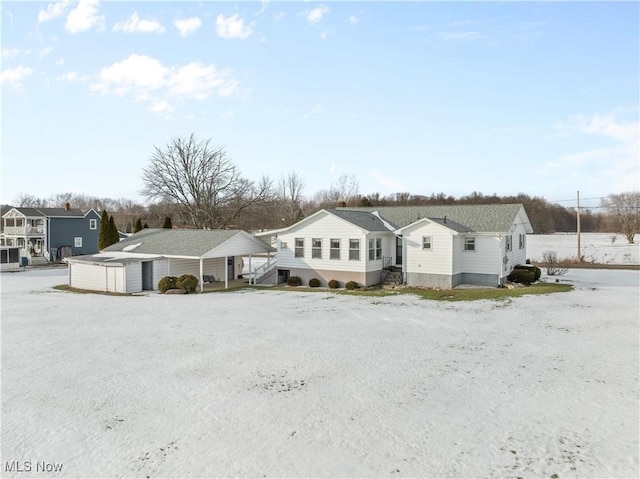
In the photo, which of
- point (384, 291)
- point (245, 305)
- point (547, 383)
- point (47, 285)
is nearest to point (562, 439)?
point (547, 383)

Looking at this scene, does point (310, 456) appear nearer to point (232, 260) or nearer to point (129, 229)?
point (232, 260)

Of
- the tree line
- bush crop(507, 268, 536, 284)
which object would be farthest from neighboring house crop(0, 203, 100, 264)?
bush crop(507, 268, 536, 284)

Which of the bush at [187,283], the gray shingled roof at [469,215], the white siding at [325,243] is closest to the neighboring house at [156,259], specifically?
the bush at [187,283]

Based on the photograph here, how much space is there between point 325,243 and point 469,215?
9906 millimetres

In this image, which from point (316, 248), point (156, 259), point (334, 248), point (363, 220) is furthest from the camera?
point (363, 220)

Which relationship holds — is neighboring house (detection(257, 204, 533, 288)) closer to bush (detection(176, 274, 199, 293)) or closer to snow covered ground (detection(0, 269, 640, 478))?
bush (detection(176, 274, 199, 293))

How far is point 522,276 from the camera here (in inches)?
1163

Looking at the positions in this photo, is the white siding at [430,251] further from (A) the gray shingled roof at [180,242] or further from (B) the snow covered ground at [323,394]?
(A) the gray shingled roof at [180,242]

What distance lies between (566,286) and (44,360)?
27.6 meters

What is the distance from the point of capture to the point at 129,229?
8856 cm

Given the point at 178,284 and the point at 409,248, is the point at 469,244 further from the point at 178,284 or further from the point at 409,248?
the point at 178,284

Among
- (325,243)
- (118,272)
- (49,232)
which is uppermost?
(49,232)

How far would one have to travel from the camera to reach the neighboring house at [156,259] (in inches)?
1133

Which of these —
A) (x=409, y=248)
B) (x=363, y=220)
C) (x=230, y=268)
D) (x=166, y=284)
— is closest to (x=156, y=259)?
(x=166, y=284)
